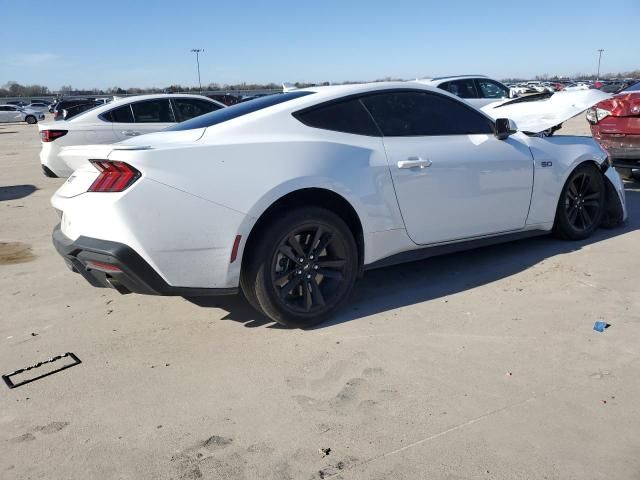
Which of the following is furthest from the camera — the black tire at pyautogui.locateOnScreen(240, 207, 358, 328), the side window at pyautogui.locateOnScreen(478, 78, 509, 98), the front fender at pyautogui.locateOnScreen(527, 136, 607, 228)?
the side window at pyautogui.locateOnScreen(478, 78, 509, 98)

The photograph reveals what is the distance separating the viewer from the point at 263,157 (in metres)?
3.39

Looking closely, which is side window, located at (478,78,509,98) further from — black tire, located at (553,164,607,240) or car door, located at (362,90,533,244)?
car door, located at (362,90,533,244)

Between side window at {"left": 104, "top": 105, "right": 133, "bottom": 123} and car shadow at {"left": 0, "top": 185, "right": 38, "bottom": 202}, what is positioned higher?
side window at {"left": 104, "top": 105, "right": 133, "bottom": 123}

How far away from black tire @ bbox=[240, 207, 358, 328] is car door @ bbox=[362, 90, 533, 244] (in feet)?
1.94

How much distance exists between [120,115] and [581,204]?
22.3ft

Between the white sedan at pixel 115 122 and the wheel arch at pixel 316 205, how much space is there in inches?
220

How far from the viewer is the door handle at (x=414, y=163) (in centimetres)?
389

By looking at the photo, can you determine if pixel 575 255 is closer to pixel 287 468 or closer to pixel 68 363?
pixel 287 468

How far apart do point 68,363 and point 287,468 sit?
5.56 ft

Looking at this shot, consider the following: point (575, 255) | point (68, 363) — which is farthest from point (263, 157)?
point (575, 255)

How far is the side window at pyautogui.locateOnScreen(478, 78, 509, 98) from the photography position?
1340 centimetres

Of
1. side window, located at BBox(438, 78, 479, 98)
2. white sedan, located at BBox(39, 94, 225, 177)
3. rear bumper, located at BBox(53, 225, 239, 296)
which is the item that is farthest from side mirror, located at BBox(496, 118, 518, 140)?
side window, located at BBox(438, 78, 479, 98)

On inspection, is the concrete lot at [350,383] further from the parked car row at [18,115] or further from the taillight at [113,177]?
the parked car row at [18,115]

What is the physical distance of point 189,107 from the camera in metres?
9.22
